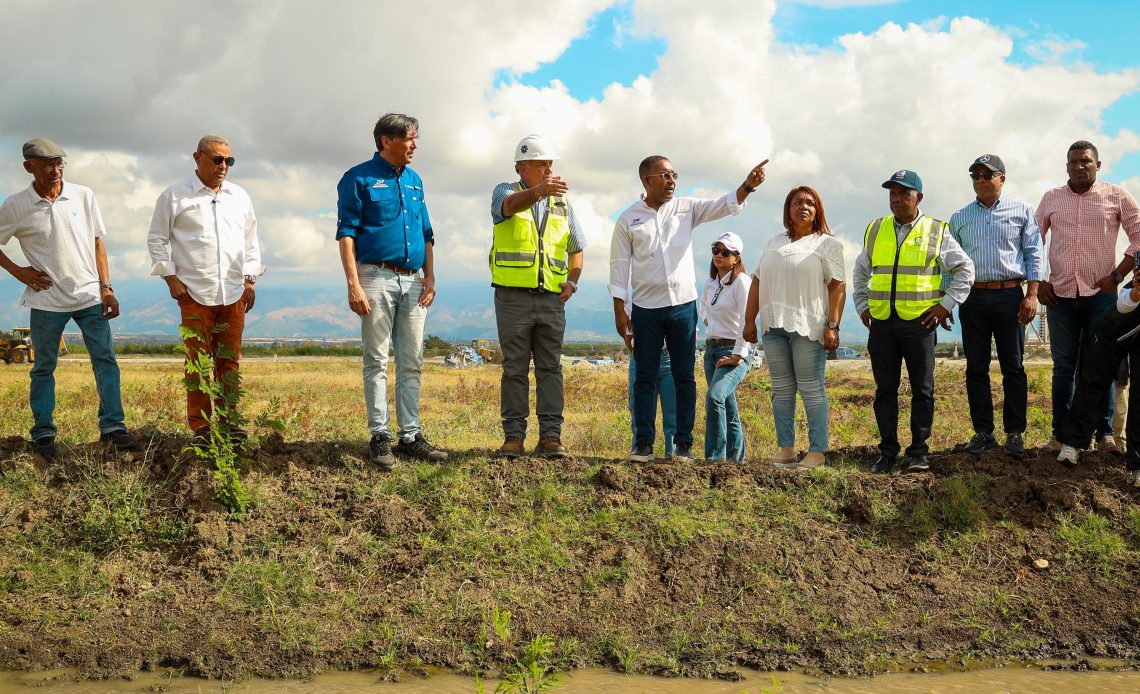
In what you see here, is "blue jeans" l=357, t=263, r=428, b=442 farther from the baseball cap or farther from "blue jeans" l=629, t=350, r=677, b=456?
the baseball cap

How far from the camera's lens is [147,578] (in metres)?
5.29

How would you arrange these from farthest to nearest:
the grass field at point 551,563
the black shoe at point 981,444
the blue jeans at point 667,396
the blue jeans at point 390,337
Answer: the blue jeans at point 667,396 < the black shoe at point 981,444 < the blue jeans at point 390,337 < the grass field at point 551,563

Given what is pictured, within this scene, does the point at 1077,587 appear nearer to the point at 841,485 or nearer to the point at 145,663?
the point at 841,485

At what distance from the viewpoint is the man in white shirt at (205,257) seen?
19.6ft

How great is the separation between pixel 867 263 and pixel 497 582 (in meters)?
3.77

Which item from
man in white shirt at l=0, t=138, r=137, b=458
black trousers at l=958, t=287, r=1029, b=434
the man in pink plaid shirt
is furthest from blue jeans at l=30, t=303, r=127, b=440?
the man in pink plaid shirt

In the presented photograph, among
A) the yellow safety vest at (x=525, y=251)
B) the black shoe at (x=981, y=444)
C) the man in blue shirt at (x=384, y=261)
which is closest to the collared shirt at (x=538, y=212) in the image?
the yellow safety vest at (x=525, y=251)

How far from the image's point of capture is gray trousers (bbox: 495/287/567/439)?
627 centimetres

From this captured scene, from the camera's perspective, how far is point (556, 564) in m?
5.42

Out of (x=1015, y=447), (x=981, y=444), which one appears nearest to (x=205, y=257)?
(x=981, y=444)

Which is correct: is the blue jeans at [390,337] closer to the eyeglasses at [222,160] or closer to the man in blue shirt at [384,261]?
the man in blue shirt at [384,261]

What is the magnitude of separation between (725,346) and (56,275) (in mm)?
5371

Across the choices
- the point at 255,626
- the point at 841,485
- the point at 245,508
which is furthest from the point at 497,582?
the point at 841,485

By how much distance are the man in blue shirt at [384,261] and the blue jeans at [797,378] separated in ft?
8.86
